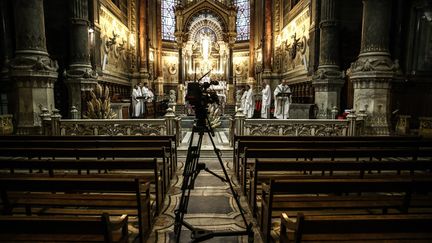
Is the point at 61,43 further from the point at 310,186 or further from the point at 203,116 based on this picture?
the point at 310,186

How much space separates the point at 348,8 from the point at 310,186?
39.8 ft

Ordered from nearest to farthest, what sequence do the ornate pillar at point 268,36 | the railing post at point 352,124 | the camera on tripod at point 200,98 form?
the camera on tripod at point 200,98
the railing post at point 352,124
the ornate pillar at point 268,36

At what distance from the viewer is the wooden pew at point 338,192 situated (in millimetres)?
2055

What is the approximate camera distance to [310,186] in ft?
6.82

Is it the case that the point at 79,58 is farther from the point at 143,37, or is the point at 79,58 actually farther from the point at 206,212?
the point at 143,37

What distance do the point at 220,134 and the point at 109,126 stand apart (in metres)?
4.78

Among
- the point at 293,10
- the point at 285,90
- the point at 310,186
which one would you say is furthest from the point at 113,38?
the point at 310,186

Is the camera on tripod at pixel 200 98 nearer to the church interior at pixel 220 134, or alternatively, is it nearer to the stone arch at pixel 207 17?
the church interior at pixel 220 134

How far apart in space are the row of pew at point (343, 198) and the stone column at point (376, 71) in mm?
3900

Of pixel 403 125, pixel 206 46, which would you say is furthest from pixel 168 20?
pixel 403 125

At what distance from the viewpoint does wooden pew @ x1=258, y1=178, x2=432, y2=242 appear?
2055mm

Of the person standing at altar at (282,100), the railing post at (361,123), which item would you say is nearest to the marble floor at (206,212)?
the railing post at (361,123)

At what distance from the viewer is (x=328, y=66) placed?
11.1 metres

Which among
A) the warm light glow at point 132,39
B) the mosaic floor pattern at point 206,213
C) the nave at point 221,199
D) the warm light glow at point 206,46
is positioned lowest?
the mosaic floor pattern at point 206,213
